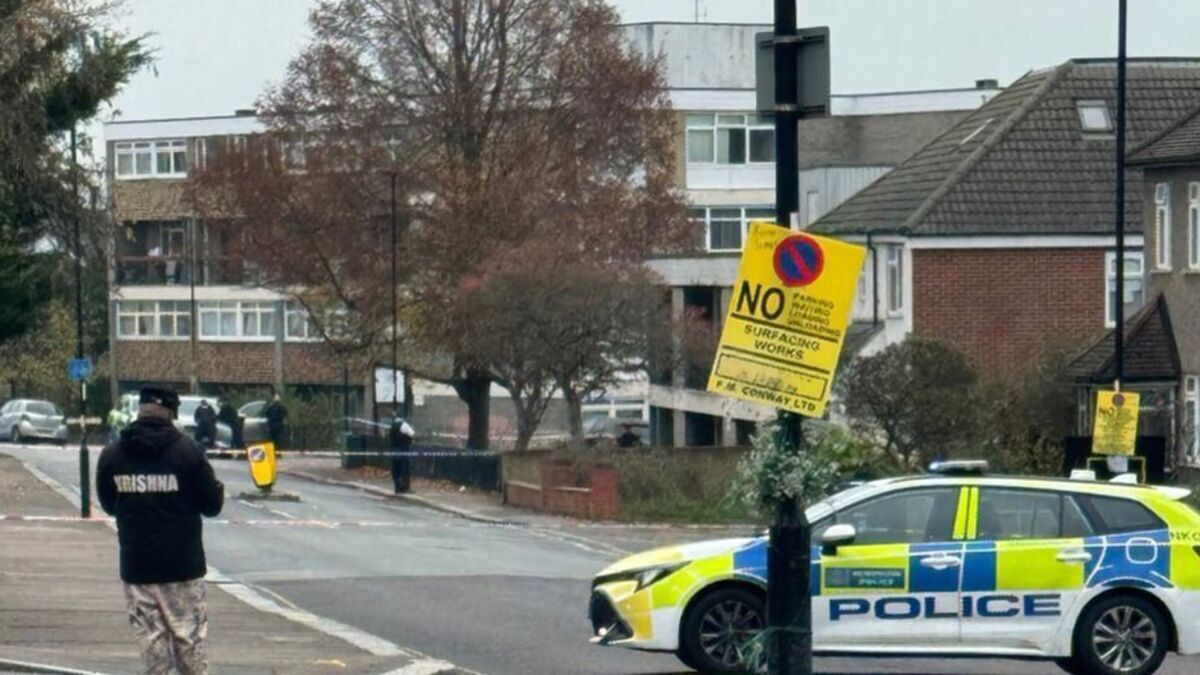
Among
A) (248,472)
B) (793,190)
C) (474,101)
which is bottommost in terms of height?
(248,472)

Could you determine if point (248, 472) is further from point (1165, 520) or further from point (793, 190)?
point (793, 190)

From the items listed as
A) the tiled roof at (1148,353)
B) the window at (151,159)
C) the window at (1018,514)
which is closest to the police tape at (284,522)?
the tiled roof at (1148,353)

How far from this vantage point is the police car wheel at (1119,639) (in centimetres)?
1489

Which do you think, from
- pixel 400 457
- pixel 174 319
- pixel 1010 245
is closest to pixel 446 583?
pixel 1010 245

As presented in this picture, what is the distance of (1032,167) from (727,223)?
1040 inches

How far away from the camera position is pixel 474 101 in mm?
54125

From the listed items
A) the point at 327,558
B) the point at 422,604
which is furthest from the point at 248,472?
the point at 422,604

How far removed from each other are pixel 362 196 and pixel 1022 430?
2089cm

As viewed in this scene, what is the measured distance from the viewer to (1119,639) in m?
14.9

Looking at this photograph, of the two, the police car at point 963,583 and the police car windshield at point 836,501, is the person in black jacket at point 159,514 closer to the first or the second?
the police car at point 963,583

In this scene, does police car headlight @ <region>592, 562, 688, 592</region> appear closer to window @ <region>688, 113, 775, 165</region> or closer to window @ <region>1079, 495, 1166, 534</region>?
window @ <region>1079, 495, 1166, 534</region>

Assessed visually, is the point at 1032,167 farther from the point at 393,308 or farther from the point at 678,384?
the point at 393,308

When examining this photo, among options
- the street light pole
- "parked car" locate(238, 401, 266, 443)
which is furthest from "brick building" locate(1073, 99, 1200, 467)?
"parked car" locate(238, 401, 266, 443)

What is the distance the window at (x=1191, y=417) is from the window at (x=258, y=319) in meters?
51.1
